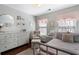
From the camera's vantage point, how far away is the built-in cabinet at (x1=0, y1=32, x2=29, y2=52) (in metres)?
1.66

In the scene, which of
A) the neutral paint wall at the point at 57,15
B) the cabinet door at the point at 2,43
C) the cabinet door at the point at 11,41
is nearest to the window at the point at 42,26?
the neutral paint wall at the point at 57,15

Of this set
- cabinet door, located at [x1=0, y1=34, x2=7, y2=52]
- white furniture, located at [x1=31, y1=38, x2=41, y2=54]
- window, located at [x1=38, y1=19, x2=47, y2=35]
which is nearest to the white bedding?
white furniture, located at [x1=31, y1=38, x2=41, y2=54]

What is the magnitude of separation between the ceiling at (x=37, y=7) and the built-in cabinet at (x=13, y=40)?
49cm

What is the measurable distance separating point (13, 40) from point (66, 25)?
3.71 feet

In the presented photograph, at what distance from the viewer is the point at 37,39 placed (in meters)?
1.64

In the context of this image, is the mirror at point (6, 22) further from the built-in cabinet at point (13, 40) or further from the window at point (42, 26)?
the window at point (42, 26)

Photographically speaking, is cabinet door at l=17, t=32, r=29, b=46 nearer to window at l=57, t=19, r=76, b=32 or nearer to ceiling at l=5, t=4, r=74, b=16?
ceiling at l=5, t=4, r=74, b=16

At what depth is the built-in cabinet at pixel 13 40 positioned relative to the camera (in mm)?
1664

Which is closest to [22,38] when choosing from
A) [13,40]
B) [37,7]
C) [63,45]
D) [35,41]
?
[13,40]

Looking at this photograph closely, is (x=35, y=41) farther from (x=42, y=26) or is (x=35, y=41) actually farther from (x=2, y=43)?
(x=2, y=43)

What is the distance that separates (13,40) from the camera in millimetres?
1715
